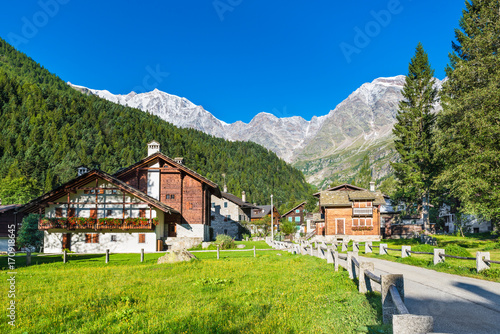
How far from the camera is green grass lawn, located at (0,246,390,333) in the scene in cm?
668

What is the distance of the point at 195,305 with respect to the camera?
27.6ft

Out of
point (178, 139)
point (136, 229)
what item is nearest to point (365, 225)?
point (136, 229)

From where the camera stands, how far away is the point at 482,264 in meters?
13.8

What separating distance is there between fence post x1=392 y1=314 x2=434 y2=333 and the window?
34007 millimetres

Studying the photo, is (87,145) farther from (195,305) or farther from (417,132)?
(195,305)

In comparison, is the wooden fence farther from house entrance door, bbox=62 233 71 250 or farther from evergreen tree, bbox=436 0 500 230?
house entrance door, bbox=62 233 71 250

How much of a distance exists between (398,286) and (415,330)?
112 inches

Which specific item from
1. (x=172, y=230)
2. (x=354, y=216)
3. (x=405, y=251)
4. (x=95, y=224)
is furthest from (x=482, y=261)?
(x=354, y=216)

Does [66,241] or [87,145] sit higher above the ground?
[87,145]

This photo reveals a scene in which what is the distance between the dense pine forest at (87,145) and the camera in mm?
105438

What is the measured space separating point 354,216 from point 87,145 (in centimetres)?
10700

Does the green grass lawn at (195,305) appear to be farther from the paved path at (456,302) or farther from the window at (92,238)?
the window at (92,238)

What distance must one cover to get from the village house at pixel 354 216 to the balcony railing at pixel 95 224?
96.8ft

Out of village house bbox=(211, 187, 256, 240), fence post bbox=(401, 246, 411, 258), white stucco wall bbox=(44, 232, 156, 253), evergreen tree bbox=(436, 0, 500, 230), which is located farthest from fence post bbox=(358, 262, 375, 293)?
village house bbox=(211, 187, 256, 240)
